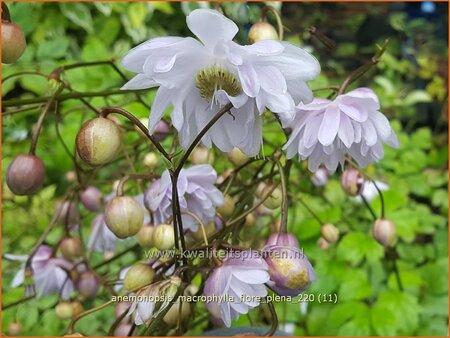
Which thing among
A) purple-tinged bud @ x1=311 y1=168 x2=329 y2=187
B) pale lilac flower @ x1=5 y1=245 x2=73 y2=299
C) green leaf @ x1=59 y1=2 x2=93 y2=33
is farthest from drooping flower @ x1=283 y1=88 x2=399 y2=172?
green leaf @ x1=59 y1=2 x2=93 y2=33

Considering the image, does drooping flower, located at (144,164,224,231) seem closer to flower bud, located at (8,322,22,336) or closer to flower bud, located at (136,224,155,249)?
flower bud, located at (136,224,155,249)

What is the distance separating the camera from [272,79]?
1.64 ft

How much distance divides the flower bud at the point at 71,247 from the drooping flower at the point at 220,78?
0.35 m

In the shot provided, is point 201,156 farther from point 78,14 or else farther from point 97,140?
point 78,14

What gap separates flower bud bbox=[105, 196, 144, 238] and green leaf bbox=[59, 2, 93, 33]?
1.83 metres

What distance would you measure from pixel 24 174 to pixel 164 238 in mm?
162

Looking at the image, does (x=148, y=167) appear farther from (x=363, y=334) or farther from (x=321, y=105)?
(x=363, y=334)

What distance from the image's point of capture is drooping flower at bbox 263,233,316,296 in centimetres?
54

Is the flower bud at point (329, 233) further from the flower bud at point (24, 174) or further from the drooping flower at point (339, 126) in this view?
the flower bud at point (24, 174)

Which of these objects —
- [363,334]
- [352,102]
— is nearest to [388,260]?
[363,334]

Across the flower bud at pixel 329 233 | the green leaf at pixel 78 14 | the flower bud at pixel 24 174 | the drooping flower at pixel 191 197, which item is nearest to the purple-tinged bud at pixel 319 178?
the flower bud at pixel 329 233

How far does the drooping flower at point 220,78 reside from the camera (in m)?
0.49

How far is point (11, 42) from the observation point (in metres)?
0.59

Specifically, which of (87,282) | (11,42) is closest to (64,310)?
(87,282)
